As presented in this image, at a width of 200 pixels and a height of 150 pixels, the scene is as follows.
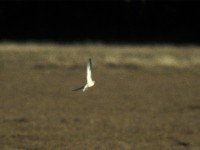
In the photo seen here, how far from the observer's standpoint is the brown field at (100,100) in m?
8.68

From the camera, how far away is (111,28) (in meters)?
26.4

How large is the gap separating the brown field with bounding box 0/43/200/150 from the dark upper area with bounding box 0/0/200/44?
2519mm

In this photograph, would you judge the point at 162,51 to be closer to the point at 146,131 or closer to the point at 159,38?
the point at 159,38

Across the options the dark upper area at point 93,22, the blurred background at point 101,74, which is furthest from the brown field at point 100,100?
the dark upper area at point 93,22

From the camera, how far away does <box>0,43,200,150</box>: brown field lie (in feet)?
28.5

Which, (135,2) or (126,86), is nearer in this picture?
(126,86)

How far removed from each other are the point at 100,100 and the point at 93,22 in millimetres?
14042

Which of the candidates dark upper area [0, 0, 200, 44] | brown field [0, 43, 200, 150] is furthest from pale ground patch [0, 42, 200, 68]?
dark upper area [0, 0, 200, 44]

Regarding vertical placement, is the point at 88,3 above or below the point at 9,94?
above

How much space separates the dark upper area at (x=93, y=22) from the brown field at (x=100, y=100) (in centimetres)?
252

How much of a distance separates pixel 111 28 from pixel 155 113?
1549 centimetres

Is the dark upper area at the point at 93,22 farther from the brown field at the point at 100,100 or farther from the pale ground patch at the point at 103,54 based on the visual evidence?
the brown field at the point at 100,100

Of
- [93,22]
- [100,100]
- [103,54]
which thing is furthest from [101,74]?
[93,22]

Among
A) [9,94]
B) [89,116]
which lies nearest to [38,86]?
[9,94]
